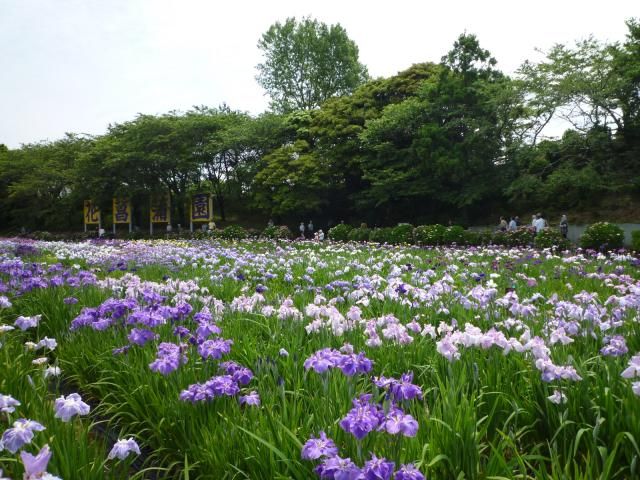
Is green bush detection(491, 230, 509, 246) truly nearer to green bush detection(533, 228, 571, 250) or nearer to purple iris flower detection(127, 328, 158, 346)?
green bush detection(533, 228, 571, 250)

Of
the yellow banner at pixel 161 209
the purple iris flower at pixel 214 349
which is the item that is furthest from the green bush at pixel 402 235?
the yellow banner at pixel 161 209

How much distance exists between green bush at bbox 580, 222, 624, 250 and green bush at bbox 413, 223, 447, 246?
481 cm

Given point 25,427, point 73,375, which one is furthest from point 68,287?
point 25,427

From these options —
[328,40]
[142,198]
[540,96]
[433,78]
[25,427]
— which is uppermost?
[328,40]

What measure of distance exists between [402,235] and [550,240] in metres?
5.91

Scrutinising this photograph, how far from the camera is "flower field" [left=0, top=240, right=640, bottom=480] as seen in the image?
1.79 meters

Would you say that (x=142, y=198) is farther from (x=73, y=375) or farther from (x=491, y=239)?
(x=73, y=375)

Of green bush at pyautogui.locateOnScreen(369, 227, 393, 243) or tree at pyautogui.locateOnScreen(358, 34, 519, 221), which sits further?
tree at pyautogui.locateOnScreen(358, 34, 519, 221)

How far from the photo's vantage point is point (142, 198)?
37156 mm

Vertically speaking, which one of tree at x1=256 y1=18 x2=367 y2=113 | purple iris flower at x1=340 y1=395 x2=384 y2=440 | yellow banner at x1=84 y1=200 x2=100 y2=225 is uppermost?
tree at x1=256 y1=18 x2=367 y2=113

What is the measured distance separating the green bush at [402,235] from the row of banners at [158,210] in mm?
18851

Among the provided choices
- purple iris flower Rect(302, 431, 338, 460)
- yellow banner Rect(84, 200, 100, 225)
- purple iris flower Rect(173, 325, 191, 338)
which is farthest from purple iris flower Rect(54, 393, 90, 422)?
yellow banner Rect(84, 200, 100, 225)

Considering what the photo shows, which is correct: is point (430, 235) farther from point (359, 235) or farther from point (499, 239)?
point (359, 235)

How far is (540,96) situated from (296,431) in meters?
23.4
